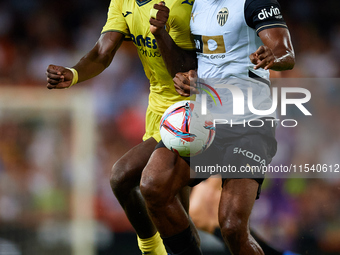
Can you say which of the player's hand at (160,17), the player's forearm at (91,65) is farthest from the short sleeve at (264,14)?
the player's forearm at (91,65)

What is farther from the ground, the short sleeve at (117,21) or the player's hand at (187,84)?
the short sleeve at (117,21)

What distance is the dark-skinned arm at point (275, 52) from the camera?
6.45 ft

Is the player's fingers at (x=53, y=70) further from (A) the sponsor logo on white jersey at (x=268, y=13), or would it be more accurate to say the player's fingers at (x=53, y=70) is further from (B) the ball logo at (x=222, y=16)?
(A) the sponsor logo on white jersey at (x=268, y=13)

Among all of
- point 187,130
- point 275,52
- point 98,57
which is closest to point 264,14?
point 275,52

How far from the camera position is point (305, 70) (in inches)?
215

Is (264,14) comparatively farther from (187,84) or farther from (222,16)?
(187,84)

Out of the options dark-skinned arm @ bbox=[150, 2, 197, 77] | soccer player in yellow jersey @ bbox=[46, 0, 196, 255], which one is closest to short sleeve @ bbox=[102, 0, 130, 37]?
soccer player in yellow jersey @ bbox=[46, 0, 196, 255]

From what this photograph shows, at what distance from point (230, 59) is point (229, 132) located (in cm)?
43

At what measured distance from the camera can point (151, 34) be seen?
2.87 meters

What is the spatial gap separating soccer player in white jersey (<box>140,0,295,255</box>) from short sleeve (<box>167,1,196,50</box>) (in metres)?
0.07

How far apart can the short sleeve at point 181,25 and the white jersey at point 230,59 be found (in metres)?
0.16

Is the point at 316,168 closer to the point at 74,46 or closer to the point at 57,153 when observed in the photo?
the point at 57,153

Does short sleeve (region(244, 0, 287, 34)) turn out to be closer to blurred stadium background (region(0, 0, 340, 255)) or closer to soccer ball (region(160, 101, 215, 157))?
soccer ball (region(160, 101, 215, 157))

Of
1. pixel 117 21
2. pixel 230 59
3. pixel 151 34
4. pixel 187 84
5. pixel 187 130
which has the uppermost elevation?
pixel 117 21
